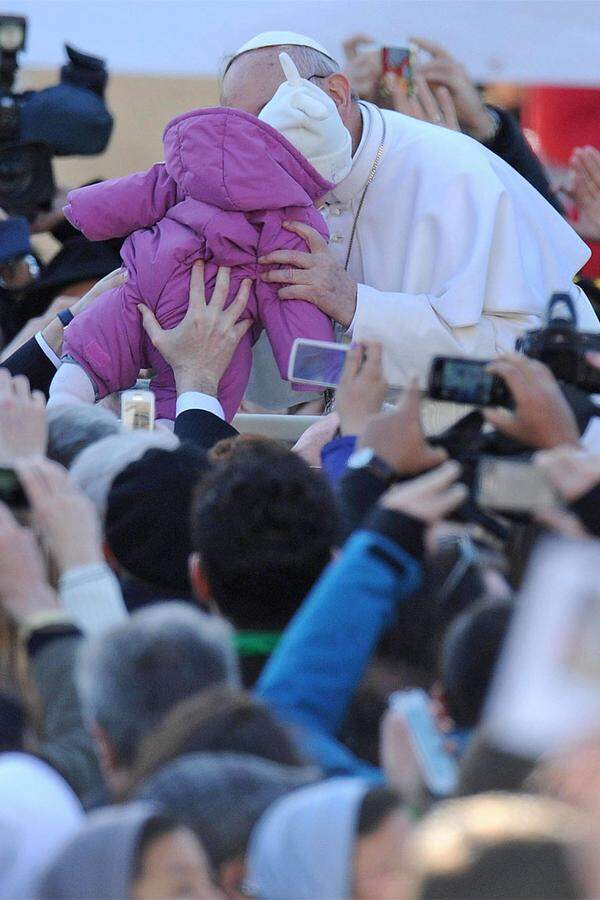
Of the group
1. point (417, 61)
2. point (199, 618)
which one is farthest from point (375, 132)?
point (199, 618)

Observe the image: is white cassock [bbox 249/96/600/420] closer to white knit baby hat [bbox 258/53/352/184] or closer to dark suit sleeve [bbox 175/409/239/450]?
white knit baby hat [bbox 258/53/352/184]

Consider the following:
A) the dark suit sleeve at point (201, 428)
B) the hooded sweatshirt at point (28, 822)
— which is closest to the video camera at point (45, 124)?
the dark suit sleeve at point (201, 428)

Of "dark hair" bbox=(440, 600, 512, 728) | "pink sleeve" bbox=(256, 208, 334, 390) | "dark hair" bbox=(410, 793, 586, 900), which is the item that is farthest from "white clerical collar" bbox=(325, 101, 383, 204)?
"dark hair" bbox=(410, 793, 586, 900)

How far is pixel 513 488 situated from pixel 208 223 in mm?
1439

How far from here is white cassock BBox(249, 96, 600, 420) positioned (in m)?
3.60

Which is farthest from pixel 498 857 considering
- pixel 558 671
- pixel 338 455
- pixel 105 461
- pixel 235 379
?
pixel 235 379

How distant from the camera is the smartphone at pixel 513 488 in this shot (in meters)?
2.15

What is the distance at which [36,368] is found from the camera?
3.90 metres

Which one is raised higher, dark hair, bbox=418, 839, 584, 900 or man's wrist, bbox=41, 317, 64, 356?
dark hair, bbox=418, 839, 584, 900

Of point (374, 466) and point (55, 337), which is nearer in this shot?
point (374, 466)

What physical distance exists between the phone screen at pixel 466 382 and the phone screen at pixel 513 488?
18cm

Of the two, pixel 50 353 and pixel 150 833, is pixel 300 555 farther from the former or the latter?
pixel 50 353

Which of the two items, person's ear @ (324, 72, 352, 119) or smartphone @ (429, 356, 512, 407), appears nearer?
smartphone @ (429, 356, 512, 407)

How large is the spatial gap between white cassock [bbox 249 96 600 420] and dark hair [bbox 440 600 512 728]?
5.39ft
